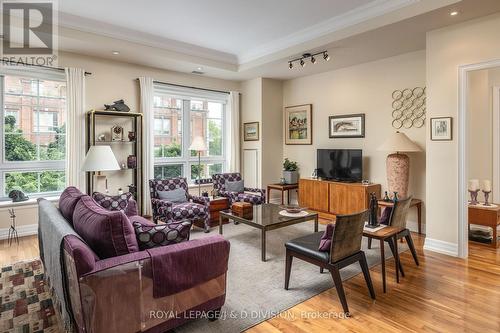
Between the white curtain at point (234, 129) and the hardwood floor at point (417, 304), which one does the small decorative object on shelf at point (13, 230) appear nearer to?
the hardwood floor at point (417, 304)

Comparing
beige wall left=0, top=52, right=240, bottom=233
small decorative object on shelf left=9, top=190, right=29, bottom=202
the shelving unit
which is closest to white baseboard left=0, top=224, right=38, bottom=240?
beige wall left=0, top=52, right=240, bottom=233

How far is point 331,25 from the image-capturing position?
170 inches

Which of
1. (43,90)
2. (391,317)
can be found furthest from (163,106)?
(391,317)

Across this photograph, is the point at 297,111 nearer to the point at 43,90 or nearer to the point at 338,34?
the point at 338,34

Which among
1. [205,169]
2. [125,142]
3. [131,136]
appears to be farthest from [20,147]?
[205,169]

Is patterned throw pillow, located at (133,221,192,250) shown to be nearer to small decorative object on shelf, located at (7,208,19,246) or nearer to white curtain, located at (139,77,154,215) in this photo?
small decorative object on shelf, located at (7,208,19,246)

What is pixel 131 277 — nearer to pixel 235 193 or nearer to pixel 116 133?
pixel 235 193

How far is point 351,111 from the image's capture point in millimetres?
5691

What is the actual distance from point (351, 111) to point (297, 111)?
4.32 ft

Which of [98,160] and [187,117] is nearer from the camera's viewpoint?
[98,160]

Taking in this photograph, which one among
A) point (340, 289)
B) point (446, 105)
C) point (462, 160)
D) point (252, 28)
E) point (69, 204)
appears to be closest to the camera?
point (340, 289)

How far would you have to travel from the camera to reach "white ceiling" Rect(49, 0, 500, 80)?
3705 mm

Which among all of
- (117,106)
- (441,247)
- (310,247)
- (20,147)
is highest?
(117,106)

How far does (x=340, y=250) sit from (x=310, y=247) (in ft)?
0.96
